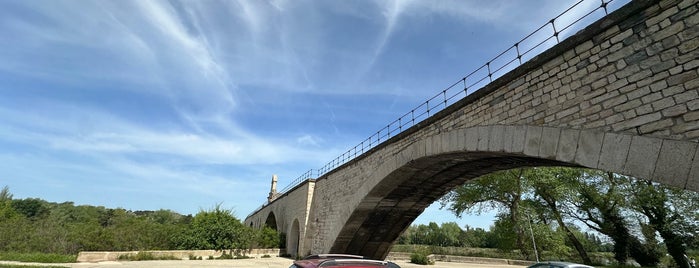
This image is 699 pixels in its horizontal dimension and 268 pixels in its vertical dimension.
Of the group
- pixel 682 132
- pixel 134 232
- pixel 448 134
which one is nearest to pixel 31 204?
pixel 134 232

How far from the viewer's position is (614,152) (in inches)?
253

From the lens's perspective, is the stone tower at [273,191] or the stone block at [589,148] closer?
the stone block at [589,148]

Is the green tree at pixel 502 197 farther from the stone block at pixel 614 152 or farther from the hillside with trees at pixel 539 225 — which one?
the stone block at pixel 614 152

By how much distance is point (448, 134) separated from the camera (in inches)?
444

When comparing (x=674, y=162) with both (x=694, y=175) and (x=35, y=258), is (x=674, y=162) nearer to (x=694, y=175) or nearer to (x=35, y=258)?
(x=694, y=175)

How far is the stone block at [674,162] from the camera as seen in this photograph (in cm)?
541

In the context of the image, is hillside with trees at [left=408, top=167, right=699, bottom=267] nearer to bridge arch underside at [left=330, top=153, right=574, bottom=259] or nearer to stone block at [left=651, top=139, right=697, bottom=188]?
bridge arch underside at [left=330, top=153, right=574, bottom=259]

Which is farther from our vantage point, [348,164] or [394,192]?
[348,164]

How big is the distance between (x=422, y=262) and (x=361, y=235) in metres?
5.72

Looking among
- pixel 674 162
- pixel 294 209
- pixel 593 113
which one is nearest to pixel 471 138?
pixel 593 113

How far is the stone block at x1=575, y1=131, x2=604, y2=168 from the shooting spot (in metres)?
6.72

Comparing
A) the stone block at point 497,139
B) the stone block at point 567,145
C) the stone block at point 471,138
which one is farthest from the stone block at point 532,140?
the stone block at point 471,138

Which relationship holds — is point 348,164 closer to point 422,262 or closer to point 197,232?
point 422,262

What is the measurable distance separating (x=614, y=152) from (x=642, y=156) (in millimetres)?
472
